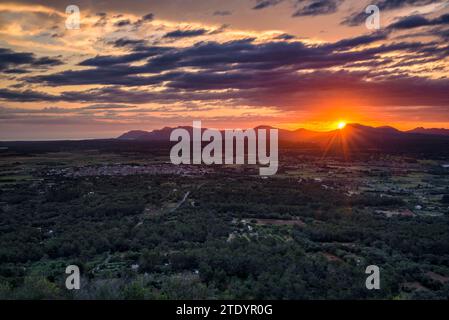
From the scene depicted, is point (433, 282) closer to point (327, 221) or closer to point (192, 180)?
point (327, 221)

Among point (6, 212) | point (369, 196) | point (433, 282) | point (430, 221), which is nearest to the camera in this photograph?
point (433, 282)

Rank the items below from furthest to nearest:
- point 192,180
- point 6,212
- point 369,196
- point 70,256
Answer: point 192,180 < point 369,196 < point 6,212 < point 70,256

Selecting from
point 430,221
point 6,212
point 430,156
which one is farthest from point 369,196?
point 430,156

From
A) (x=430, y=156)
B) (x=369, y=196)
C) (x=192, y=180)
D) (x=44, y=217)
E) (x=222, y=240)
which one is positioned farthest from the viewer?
(x=430, y=156)

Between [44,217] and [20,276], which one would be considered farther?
[44,217]
